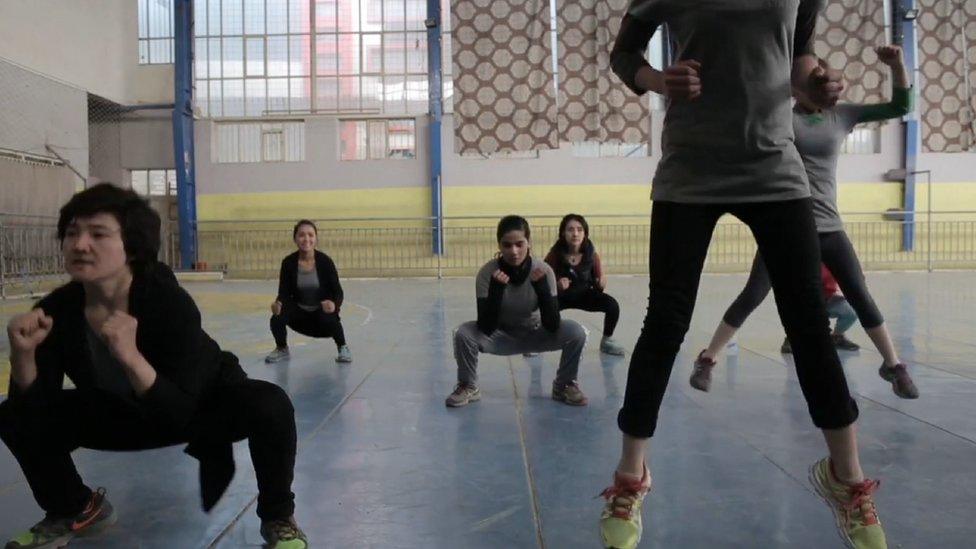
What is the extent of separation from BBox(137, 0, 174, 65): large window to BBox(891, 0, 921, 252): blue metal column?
14010mm

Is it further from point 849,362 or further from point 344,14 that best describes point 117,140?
point 849,362

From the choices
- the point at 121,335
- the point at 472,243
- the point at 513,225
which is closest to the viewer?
the point at 121,335

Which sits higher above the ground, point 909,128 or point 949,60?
point 949,60

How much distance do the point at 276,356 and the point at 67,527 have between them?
105 inches

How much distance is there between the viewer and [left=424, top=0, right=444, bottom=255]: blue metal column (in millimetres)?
13227

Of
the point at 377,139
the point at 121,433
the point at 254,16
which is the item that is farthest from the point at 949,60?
the point at 121,433

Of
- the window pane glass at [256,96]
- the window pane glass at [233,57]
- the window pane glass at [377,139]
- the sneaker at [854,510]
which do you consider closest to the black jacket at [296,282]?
the sneaker at [854,510]

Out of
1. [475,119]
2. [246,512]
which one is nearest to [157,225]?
[246,512]

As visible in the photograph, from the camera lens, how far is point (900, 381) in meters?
2.88

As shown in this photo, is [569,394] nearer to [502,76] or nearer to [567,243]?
[567,243]

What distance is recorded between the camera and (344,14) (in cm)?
1495

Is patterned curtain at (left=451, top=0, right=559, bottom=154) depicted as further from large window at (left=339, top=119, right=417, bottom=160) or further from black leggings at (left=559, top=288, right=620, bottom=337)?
black leggings at (left=559, top=288, right=620, bottom=337)

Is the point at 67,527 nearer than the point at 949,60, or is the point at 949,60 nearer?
the point at 67,527

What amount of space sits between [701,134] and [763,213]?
215 millimetres
